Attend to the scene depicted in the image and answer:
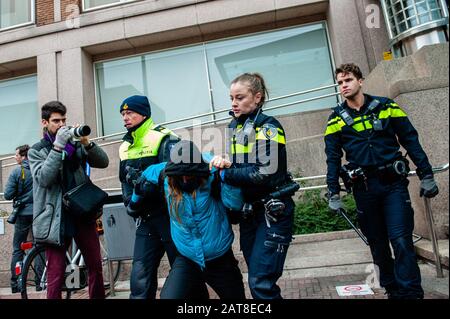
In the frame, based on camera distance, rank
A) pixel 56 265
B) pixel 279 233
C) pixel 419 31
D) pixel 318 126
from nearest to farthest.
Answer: pixel 279 233, pixel 56 265, pixel 419 31, pixel 318 126

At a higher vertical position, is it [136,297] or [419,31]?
[419,31]

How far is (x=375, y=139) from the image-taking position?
10.0 feet

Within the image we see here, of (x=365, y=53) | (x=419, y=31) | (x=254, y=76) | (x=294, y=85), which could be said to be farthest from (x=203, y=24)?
(x=254, y=76)

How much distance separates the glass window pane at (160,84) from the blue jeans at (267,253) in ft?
24.5

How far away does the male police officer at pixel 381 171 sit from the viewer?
283cm

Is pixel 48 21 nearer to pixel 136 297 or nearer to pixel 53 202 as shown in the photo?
pixel 53 202

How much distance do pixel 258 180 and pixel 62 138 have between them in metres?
1.98

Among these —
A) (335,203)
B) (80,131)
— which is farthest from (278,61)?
(80,131)

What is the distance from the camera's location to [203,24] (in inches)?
379

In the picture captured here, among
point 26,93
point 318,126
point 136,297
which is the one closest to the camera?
point 136,297

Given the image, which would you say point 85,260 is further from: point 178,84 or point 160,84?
point 160,84

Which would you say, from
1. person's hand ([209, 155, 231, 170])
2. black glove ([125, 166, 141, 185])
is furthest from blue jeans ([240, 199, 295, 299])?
black glove ([125, 166, 141, 185])

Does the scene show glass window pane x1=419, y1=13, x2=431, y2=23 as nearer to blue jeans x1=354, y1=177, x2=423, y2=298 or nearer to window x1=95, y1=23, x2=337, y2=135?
window x1=95, y1=23, x2=337, y2=135

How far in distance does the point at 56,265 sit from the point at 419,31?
6810 mm
